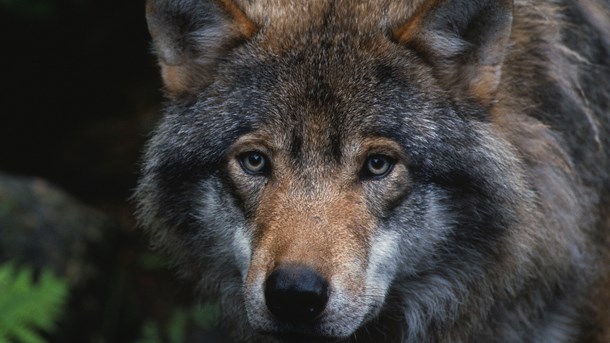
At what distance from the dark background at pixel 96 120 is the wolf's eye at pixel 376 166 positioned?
3580mm

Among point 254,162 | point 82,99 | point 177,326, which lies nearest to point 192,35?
point 254,162

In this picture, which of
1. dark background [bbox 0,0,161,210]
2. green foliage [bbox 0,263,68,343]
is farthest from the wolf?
dark background [bbox 0,0,161,210]

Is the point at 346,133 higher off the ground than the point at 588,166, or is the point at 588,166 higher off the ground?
the point at 346,133

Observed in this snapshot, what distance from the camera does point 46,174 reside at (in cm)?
1008

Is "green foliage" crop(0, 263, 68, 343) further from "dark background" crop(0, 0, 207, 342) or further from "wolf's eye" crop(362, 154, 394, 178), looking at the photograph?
"dark background" crop(0, 0, 207, 342)

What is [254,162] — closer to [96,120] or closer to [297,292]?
[297,292]

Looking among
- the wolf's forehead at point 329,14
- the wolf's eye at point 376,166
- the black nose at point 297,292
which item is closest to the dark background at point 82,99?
the wolf's forehead at point 329,14

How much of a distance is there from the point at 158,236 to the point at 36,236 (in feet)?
7.08

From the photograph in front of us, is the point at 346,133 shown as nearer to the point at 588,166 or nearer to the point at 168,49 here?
the point at 168,49

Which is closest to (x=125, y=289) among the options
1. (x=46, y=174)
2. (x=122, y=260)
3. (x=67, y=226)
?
(x=122, y=260)

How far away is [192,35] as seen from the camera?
5.12 metres

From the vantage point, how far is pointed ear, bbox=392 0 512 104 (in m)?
4.66

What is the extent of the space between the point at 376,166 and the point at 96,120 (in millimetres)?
6209

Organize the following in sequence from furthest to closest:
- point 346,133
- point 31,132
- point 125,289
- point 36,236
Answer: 1. point 31,132
2. point 125,289
3. point 36,236
4. point 346,133
